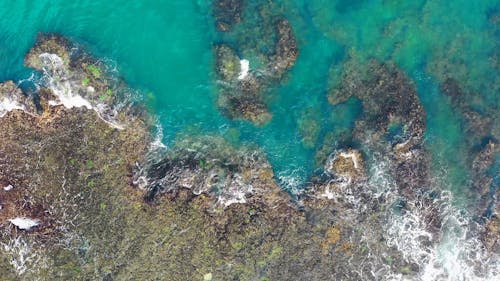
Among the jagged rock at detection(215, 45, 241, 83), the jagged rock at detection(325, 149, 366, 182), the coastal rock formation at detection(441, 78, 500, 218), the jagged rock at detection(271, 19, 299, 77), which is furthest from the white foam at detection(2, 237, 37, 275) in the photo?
the coastal rock formation at detection(441, 78, 500, 218)

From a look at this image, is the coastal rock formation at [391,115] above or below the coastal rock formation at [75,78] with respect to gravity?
above

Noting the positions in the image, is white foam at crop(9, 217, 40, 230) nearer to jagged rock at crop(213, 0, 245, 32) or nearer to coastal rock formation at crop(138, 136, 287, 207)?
coastal rock formation at crop(138, 136, 287, 207)

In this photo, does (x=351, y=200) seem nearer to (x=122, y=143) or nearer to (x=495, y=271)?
(x=495, y=271)

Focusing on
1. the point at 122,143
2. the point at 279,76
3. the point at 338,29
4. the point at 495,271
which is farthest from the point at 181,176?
the point at 495,271

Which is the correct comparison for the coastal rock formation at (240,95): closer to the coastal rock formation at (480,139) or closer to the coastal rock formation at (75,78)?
the coastal rock formation at (75,78)

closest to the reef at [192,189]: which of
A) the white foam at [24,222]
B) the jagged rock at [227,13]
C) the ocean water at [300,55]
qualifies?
the white foam at [24,222]

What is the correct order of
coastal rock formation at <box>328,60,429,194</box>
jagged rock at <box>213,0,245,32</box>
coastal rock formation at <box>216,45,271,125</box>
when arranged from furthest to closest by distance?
coastal rock formation at <box>328,60,429,194</box> → jagged rock at <box>213,0,245,32</box> → coastal rock formation at <box>216,45,271,125</box>
